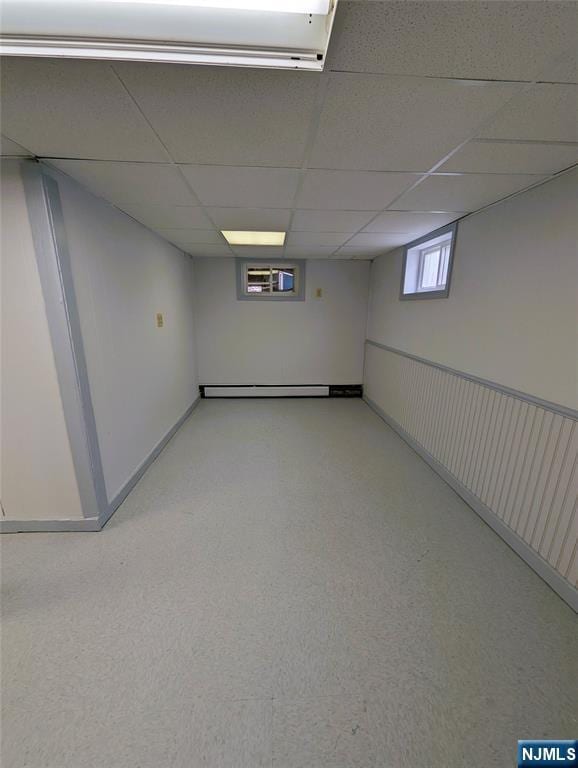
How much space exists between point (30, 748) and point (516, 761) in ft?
5.63

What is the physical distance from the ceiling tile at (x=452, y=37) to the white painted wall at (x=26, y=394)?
69.4 inches

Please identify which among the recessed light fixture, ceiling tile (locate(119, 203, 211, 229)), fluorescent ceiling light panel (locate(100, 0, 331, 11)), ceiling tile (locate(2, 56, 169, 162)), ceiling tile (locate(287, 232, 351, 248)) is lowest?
ceiling tile (locate(2, 56, 169, 162))

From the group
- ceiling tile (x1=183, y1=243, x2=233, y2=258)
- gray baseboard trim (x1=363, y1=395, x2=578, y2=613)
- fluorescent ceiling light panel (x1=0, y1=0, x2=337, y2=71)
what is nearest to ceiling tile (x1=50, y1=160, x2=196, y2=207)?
fluorescent ceiling light panel (x1=0, y1=0, x2=337, y2=71)

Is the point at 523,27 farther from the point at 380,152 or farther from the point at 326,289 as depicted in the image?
the point at 326,289

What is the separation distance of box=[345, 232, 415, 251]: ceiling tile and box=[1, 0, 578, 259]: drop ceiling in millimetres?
960

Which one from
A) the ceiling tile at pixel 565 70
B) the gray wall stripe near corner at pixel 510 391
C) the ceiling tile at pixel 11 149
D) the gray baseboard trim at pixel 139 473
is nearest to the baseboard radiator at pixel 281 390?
the gray baseboard trim at pixel 139 473

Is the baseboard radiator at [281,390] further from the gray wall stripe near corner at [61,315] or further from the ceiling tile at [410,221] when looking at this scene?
the gray wall stripe near corner at [61,315]

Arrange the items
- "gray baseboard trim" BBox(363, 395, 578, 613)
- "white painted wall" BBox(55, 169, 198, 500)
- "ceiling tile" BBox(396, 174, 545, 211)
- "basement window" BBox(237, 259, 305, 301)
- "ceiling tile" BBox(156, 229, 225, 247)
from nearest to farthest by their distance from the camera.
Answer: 1. "gray baseboard trim" BBox(363, 395, 578, 613)
2. "ceiling tile" BBox(396, 174, 545, 211)
3. "white painted wall" BBox(55, 169, 198, 500)
4. "ceiling tile" BBox(156, 229, 225, 247)
5. "basement window" BBox(237, 259, 305, 301)

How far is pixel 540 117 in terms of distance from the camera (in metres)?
1.12

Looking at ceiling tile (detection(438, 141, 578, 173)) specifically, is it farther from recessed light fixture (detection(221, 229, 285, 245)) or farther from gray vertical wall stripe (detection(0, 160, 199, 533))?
gray vertical wall stripe (detection(0, 160, 199, 533))

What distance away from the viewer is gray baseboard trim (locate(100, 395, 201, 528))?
2138 mm

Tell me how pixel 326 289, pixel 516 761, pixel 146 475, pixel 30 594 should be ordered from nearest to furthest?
pixel 516 761, pixel 30 594, pixel 146 475, pixel 326 289

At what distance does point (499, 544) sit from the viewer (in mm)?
1918

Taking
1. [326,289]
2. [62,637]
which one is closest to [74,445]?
[62,637]
